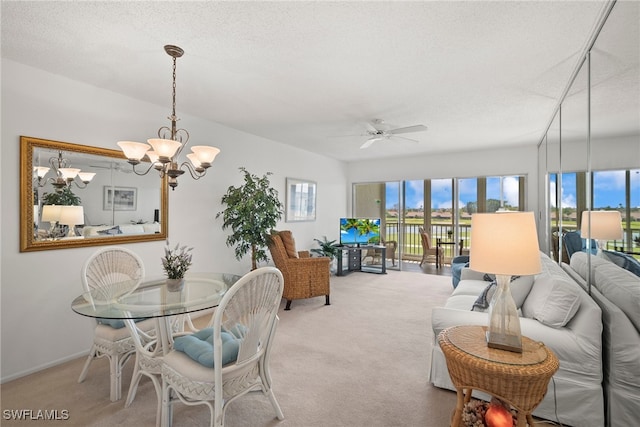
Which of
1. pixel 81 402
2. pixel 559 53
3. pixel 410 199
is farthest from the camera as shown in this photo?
pixel 410 199

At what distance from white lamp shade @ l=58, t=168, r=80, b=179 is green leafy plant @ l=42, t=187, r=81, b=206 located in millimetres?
110

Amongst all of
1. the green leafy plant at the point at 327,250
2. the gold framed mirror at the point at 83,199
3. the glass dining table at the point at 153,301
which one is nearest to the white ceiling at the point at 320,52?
the gold framed mirror at the point at 83,199

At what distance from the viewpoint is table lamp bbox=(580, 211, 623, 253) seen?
1.83 metres

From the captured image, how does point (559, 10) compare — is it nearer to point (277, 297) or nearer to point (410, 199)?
point (277, 297)

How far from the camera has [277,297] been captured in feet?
6.26

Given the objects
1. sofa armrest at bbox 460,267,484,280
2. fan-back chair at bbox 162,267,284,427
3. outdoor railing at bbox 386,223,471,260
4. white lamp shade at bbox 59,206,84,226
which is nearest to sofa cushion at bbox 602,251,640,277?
fan-back chair at bbox 162,267,284,427

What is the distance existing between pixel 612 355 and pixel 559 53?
2.13m

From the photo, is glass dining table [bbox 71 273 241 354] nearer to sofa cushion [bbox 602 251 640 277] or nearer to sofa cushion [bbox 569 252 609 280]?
sofa cushion [bbox 602 251 640 277]

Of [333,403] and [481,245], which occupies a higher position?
[481,245]

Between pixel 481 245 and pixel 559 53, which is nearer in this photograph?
pixel 481 245

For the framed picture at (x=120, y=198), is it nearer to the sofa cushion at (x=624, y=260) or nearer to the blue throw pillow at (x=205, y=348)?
the blue throw pillow at (x=205, y=348)

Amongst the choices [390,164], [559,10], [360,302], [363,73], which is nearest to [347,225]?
[390,164]

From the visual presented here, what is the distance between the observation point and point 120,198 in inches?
129

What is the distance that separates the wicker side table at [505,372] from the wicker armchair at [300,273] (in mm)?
2745
